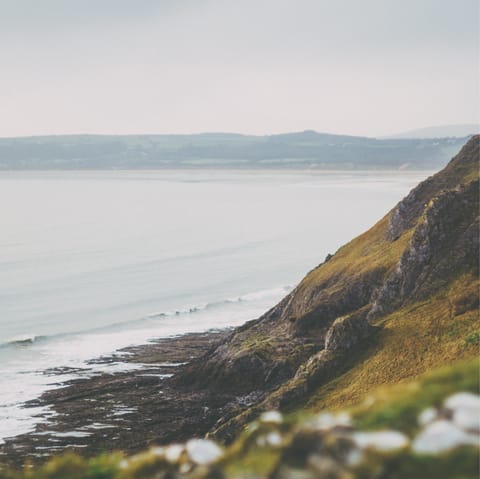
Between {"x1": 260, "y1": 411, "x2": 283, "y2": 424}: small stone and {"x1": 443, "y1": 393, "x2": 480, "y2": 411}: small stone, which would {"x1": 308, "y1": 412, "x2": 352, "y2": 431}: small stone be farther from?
{"x1": 443, "y1": 393, "x2": 480, "y2": 411}: small stone

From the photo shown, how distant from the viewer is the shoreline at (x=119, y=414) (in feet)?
204

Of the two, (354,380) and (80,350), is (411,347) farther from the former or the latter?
(80,350)

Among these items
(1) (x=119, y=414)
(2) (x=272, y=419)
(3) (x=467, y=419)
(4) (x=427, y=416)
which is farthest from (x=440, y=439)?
(1) (x=119, y=414)

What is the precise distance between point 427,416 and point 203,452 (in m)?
3.30

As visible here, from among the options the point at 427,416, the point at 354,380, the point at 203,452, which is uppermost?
the point at 427,416

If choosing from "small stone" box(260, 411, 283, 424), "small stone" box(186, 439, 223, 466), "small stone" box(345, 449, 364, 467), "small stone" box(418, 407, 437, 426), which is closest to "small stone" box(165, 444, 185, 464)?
"small stone" box(186, 439, 223, 466)

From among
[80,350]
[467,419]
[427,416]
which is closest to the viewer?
[467,419]

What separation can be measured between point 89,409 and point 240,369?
43.9ft

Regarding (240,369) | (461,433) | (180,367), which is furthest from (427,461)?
(180,367)

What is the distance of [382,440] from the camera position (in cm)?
1065

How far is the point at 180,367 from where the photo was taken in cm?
8806

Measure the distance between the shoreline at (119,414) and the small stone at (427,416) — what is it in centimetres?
4938

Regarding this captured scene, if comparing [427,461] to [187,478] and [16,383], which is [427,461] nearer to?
[187,478]

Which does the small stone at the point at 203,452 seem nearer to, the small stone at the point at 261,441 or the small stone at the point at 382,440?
the small stone at the point at 261,441
